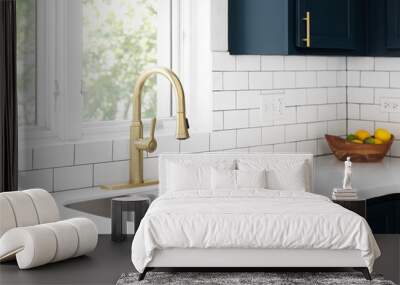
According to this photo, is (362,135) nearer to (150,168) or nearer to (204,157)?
(150,168)

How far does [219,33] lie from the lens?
455 cm

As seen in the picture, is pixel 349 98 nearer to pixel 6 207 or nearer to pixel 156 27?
pixel 156 27

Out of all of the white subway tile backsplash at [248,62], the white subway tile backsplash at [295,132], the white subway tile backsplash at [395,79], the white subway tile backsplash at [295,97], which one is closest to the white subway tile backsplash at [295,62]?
the white subway tile backsplash at [295,97]

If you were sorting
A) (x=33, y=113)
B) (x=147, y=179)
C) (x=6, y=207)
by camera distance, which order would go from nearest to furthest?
(x=6, y=207)
(x=33, y=113)
(x=147, y=179)

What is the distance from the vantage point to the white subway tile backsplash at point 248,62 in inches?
184

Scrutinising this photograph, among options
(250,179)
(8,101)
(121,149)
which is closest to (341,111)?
(121,149)

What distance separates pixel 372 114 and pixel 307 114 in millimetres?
458

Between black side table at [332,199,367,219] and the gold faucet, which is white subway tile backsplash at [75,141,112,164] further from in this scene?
black side table at [332,199,367,219]

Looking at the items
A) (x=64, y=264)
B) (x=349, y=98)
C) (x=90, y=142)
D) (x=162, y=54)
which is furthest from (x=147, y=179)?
(x=349, y=98)

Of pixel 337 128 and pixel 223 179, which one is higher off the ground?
pixel 337 128

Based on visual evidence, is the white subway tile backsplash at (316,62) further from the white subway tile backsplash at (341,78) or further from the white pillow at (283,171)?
the white pillow at (283,171)

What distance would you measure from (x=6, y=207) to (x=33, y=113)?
2.76ft

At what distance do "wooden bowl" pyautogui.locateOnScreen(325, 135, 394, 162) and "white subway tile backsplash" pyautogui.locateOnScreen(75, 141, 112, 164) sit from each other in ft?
5.10

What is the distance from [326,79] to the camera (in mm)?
5273
